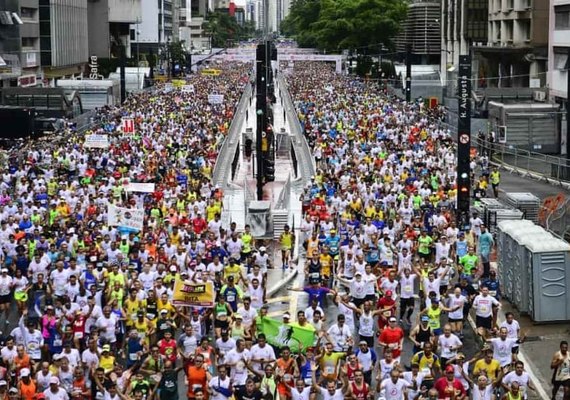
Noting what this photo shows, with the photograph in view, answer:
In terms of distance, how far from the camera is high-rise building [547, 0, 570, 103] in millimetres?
56875

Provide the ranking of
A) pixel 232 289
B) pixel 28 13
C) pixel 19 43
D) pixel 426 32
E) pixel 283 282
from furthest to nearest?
pixel 426 32 < pixel 28 13 < pixel 19 43 < pixel 283 282 < pixel 232 289

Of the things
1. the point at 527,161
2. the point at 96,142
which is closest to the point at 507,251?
the point at 96,142

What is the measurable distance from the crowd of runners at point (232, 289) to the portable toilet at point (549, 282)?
2.35ft

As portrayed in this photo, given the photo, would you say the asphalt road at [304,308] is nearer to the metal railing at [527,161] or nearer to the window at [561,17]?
the metal railing at [527,161]

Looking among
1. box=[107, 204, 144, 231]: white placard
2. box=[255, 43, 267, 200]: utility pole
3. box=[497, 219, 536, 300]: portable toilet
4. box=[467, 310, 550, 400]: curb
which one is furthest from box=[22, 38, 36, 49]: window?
box=[467, 310, 550, 400]: curb

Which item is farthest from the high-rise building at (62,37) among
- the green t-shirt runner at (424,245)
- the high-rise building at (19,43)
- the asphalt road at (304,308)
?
the green t-shirt runner at (424,245)

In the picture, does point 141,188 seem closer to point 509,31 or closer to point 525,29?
point 525,29

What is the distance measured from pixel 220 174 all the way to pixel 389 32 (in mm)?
89881

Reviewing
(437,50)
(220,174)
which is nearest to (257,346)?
(220,174)

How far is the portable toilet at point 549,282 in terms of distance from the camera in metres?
18.2

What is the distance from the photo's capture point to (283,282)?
22047 mm

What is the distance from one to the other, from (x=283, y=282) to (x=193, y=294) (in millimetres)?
5613

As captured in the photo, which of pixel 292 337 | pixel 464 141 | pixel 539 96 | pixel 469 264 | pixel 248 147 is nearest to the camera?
pixel 292 337

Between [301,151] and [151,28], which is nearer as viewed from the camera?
[301,151]
